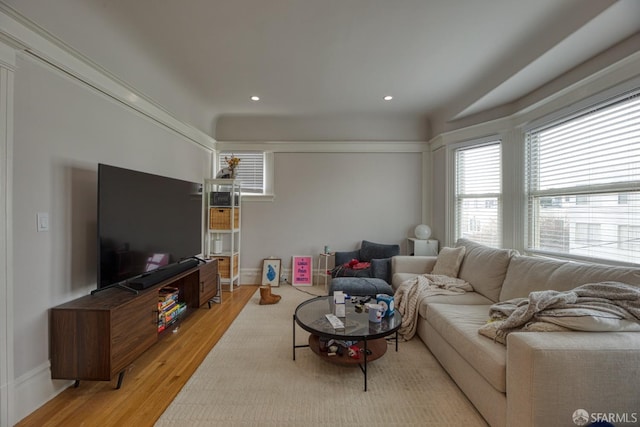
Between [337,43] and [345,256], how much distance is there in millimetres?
2814

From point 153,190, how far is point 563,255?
12.8 ft

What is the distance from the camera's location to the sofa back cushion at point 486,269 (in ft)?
7.88

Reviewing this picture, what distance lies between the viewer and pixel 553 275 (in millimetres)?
1937

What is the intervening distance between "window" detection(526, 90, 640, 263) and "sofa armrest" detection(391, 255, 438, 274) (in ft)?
3.52

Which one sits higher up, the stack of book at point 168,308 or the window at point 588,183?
the window at point 588,183

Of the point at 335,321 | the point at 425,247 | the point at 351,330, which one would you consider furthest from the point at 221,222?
the point at 425,247

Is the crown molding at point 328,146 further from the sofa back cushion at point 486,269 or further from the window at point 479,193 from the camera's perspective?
the sofa back cushion at point 486,269

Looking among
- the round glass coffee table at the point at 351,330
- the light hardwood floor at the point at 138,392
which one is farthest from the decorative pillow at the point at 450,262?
the light hardwood floor at the point at 138,392

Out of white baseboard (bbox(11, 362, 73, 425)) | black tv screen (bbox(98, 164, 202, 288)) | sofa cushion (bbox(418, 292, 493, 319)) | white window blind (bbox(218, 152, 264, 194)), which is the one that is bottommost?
white baseboard (bbox(11, 362, 73, 425))

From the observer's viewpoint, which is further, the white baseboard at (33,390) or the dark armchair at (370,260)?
the dark armchair at (370,260)

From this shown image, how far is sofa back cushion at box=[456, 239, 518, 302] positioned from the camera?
2402mm

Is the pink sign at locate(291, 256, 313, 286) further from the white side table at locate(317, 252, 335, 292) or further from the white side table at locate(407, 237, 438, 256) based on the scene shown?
the white side table at locate(407, 237, 438, 256)

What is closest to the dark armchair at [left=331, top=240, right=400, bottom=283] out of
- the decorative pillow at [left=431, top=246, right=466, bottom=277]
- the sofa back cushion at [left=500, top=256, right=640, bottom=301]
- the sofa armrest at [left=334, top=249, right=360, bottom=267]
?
the sofa armrest at [left=334, top=249, right=360, bottom=267]

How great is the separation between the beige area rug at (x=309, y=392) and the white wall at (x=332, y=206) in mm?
2108
